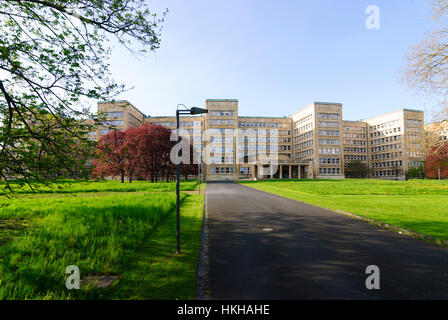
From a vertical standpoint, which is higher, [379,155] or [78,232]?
[379,155]

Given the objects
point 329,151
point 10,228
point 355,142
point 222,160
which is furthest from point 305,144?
point 10,228

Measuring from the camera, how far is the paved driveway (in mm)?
3846

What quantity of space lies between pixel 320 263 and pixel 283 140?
95770 mm

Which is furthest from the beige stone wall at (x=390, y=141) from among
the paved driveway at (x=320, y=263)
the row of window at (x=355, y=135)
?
the paved driveway at (x=320, y=263)

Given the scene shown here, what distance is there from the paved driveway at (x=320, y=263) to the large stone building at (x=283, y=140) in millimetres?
67012

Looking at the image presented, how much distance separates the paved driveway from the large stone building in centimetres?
6701

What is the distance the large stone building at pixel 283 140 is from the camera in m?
82.9

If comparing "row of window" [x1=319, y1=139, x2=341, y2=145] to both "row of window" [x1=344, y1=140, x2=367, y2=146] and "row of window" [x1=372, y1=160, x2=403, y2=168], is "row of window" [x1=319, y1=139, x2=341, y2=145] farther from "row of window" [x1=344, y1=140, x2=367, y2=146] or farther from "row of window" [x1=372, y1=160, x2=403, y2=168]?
"row of window" [x1=372, y1=160, x2=403, y2=168]

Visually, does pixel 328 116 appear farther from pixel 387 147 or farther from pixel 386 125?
pixel 387 147

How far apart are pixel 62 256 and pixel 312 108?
9089cm
